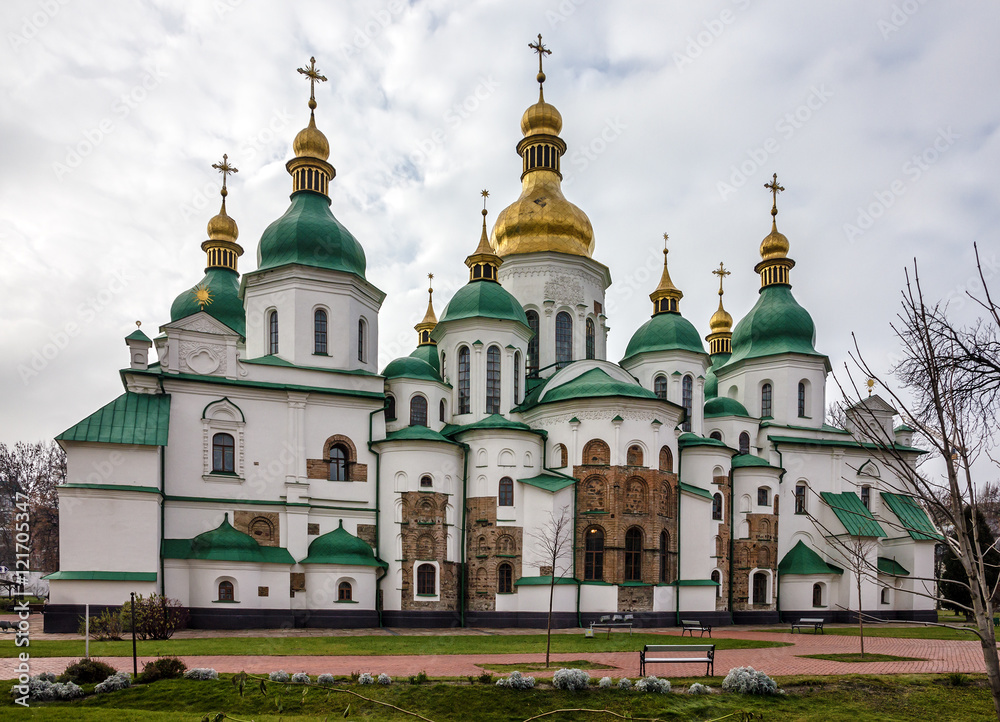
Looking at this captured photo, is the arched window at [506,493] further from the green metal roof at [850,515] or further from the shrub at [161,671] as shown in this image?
the shrub at [161,671]

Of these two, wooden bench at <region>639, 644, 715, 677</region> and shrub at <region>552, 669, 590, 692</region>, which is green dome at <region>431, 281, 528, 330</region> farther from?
shrub at <region>552, 669, 590, 692</region>

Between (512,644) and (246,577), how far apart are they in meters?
10.4

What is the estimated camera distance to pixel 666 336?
39.4m

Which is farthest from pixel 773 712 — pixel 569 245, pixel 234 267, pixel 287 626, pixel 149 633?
pixel 234 267

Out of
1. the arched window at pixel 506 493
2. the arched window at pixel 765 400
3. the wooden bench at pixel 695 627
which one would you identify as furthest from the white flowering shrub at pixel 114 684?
the arched window at pixel 765 400

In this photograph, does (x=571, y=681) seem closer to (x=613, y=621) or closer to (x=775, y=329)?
(x=613, y=621)

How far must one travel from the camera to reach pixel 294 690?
13.8 meters

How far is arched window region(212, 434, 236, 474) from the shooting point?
2875cm

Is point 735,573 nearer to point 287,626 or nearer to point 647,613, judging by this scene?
point 647,613

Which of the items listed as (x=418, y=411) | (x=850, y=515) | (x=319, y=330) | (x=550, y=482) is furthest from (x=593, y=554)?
(x=850, y=515)

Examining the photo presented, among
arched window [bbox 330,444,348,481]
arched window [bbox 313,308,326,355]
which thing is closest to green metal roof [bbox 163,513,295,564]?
arched window [bbox 330,444,348,481]

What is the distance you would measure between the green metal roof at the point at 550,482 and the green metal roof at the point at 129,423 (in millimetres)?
13634

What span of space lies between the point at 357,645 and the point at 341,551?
8234mm

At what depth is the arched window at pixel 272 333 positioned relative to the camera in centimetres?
3206
